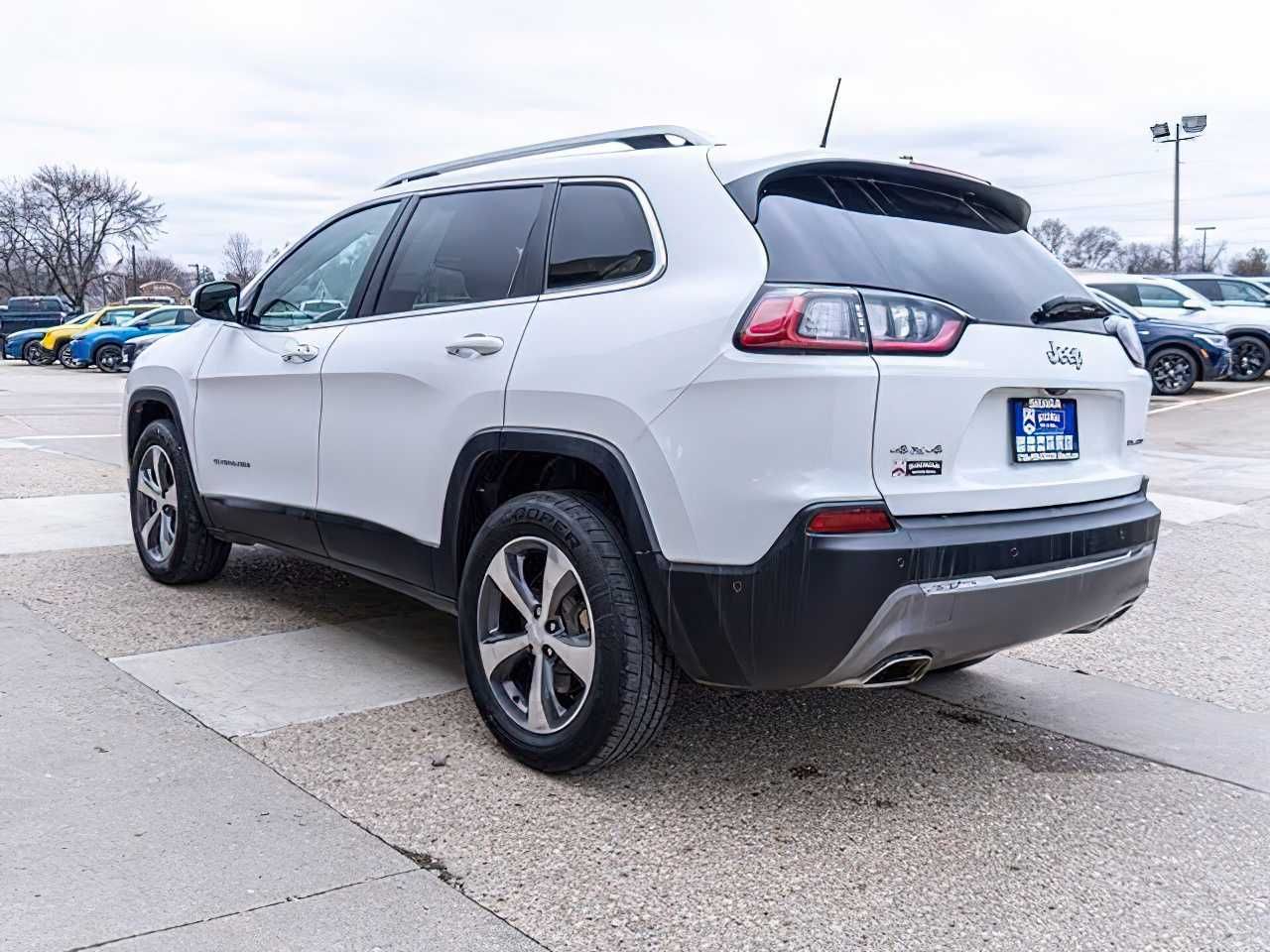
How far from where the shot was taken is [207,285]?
5293mm

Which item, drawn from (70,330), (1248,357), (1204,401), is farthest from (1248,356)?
(70,330)

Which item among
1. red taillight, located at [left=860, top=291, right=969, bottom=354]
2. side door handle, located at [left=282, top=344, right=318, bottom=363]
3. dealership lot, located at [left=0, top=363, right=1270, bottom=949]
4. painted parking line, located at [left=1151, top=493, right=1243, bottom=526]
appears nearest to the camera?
dealership lot, located at [left=0, top=363, right=1270, bottom=949]

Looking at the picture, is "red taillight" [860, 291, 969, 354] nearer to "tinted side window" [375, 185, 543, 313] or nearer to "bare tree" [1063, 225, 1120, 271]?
"tinted side window" [375, 185, 543, 313]

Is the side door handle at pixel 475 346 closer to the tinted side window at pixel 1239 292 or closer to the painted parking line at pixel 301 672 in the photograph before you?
the painted parking line at pixel 301 672

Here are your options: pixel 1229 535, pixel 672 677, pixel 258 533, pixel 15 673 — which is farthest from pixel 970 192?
pixel 1229 535

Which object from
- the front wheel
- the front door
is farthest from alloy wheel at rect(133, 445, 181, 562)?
the front wheel

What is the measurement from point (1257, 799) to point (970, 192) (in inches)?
79.4

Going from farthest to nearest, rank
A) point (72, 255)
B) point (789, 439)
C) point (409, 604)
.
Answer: point (72, 255), point (409, 604), point (789, 439)

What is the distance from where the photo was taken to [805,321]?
307cm

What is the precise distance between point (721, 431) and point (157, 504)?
381 cm

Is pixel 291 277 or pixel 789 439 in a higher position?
pixel 291 277

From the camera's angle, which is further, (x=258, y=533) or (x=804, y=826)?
(x=258, y=533)

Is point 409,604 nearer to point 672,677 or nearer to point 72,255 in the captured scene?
point 672,677

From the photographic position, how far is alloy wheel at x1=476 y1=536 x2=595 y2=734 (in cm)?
351
